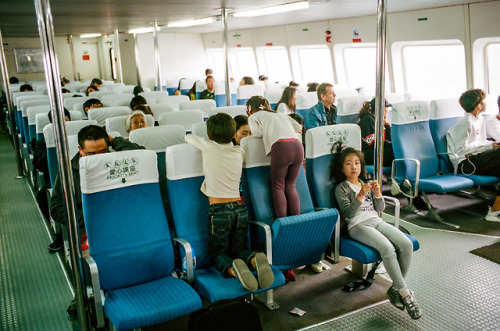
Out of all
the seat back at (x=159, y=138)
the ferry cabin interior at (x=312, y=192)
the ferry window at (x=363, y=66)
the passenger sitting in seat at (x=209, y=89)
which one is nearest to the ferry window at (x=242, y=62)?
the ferry cabin interior at (x=312, y=192)

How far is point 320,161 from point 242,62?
45.3 ft

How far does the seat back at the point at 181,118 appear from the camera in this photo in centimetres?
591

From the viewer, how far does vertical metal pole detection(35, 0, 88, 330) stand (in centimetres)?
236

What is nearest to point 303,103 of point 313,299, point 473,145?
point 473,145

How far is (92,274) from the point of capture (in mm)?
2684

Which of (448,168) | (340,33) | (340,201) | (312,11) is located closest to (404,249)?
(340,201)

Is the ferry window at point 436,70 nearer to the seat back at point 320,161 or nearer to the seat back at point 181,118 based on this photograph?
the seat back at point 181,118

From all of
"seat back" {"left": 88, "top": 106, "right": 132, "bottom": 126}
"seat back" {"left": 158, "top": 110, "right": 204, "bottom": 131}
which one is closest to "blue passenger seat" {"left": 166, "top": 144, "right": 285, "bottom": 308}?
"seat back" {"left": 158, "top": 110, "right": 204, "bottom": 131}

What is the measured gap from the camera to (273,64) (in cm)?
1584

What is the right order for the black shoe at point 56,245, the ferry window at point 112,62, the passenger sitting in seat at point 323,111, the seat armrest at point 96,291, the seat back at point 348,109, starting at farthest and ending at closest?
the ferry window at point 112,62, the seat back at point 348,109, the passenger sitting in seat at point 323,111, the black shoe at point 56,245, the seat armrest at point 96,291

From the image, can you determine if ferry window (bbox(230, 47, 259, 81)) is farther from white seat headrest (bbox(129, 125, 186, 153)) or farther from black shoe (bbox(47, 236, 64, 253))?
black shoe (bbox(47, 236, 64, 253))

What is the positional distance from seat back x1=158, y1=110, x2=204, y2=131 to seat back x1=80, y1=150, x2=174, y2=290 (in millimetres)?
2708

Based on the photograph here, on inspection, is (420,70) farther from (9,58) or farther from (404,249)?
(9,58)

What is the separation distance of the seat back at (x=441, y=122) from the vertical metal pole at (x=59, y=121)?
462cm
